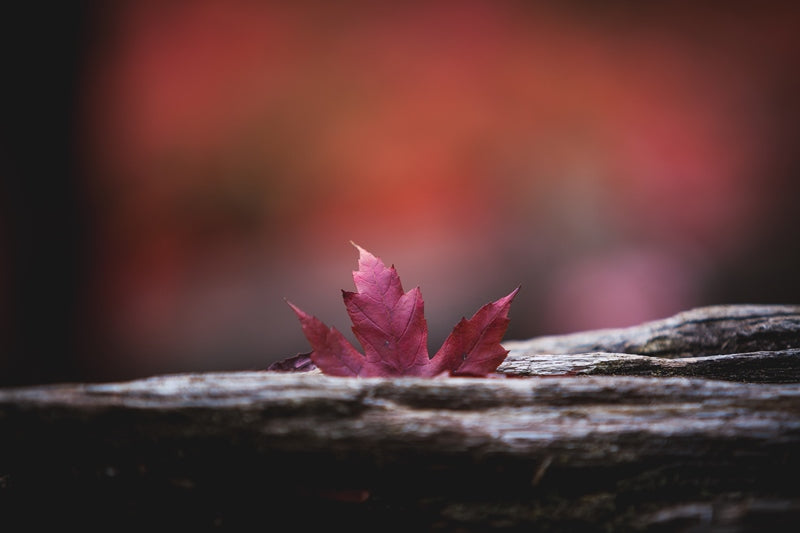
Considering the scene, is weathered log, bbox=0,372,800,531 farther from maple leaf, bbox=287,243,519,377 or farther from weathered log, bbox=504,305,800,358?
weathered log, bbox=504,305,800,358

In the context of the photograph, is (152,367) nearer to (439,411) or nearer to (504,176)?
(504,176)

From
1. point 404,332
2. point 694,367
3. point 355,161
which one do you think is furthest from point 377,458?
point 355,161

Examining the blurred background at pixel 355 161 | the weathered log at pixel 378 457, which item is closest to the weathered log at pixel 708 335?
the weathered log at pixel 378 457

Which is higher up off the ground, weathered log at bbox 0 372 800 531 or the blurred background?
the blurred background

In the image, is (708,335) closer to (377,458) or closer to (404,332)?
(404,332)

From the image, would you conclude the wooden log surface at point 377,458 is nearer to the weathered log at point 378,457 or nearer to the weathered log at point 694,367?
the weathered log at point 378,457

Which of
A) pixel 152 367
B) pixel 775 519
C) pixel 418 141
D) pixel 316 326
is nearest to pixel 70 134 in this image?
pixel 152 367

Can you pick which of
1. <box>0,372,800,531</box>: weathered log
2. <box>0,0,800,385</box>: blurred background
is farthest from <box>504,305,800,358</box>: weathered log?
<box>0,0,800,385</box>: blurred background
